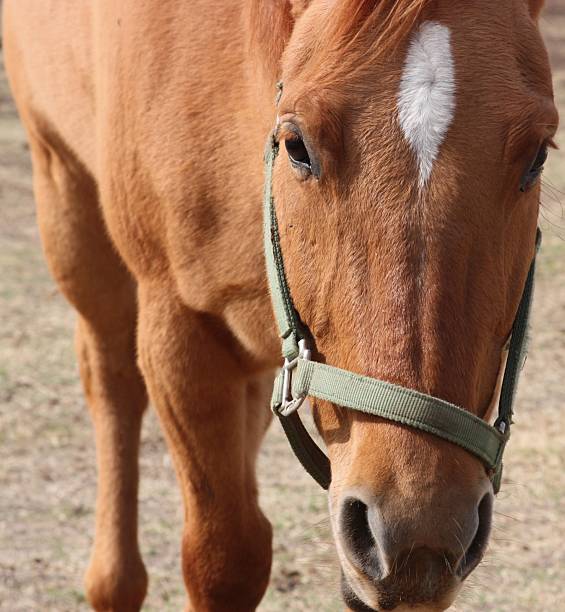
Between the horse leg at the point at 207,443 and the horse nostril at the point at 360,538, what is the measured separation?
1.09m

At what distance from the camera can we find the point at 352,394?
2.09 m

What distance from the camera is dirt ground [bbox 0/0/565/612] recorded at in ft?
12.8

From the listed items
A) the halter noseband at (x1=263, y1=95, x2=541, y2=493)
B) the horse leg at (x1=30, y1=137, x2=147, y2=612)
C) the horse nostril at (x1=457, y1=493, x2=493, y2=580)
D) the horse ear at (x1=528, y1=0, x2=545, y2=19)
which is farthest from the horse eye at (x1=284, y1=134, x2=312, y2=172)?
the horse leg at (x1=30, y1=137, x2=147, y2=612)

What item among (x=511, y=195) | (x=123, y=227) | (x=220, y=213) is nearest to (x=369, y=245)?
(x=511, y=195)

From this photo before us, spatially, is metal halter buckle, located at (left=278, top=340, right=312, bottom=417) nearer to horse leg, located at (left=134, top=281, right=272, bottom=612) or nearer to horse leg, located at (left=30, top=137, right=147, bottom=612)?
horse leg, located at (left=134, top=281, right=272, bottom=612)

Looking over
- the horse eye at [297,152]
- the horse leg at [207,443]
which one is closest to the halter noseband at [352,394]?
the horse eye at [297,152]

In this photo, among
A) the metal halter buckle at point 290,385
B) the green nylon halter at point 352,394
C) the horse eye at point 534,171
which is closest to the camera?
the green nylon halter at point 352,394

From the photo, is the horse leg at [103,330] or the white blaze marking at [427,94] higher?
the white blaze marking at [427,94]

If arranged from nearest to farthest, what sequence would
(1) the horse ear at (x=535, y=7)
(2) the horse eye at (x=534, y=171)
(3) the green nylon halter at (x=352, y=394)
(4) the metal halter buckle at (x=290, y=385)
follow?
(3) the green nylon halter at (x=352, y=394), (2) the horse eye at (x=534, y=171), (4) the metal halter buckle at (x=290, y=385), (1) the horse ear at (x=535, y=7)

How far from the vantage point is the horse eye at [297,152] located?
2180 mm

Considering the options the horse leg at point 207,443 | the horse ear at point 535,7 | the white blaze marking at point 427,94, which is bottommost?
the horse leg at point 207,443

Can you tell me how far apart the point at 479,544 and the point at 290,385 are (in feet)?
1.67

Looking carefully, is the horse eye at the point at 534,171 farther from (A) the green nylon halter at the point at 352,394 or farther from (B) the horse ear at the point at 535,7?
(B) the horse ear at the point at 535,7

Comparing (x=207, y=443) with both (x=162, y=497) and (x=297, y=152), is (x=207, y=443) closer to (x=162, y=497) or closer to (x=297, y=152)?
(x=297, y=152)
